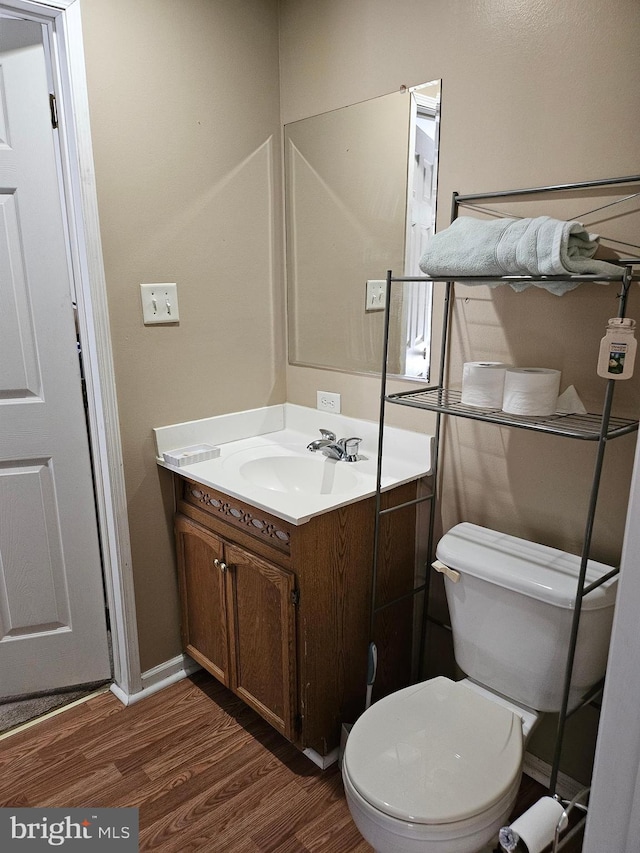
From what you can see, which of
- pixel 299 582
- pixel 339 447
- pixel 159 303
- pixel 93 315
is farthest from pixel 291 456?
pixel 93 315

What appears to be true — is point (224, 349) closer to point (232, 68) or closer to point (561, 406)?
point (232, 68)

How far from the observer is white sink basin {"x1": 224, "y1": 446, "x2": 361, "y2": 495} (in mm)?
1878

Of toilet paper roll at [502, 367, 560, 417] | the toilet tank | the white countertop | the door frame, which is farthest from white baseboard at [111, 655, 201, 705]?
toilet paper roll at [502, 367, 560, 417]

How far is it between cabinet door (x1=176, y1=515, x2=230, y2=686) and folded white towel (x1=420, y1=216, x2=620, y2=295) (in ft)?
3.43

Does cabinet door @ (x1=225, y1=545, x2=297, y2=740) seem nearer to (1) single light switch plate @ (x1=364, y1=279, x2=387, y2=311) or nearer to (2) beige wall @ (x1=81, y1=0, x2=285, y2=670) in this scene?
(2) beige wall @ (x1=81, y1=0, x2=285, y2=670)

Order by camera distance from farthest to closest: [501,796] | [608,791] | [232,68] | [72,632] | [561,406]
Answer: [72,632] < [232,68] < [561,406] < [501,796] < [608,791]

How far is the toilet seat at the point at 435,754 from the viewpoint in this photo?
3.85ft

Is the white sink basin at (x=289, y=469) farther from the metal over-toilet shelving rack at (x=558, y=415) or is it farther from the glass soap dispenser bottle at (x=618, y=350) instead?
the glass soap dispenser bottle at (x=618, y=350)

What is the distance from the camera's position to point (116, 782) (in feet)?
5.58

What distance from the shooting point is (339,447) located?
1887 millimetres

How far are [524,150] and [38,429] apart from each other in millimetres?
1591

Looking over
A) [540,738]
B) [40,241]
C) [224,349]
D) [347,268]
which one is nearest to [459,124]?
[347,268]

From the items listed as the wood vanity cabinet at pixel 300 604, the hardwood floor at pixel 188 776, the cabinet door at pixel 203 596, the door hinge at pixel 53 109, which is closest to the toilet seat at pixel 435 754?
the wood vanity cabinet at pixel 300 604

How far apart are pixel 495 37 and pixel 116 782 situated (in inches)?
87.6
